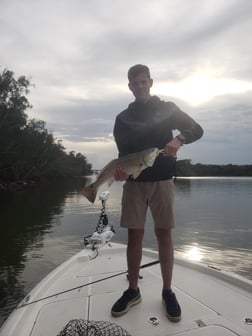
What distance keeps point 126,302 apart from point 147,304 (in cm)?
27

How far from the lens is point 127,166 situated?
151 inches

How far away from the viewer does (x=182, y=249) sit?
44.8 feet

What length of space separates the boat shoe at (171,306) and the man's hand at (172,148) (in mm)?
1547

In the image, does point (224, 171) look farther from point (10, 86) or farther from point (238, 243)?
point (238, 243)

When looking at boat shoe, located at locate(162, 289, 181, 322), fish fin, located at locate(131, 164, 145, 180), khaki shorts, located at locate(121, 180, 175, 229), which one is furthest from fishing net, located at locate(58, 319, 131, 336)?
fish fin, located at locate(131, 164, 145, 180)

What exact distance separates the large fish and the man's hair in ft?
3.25

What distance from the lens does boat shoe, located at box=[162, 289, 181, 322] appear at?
3477mm

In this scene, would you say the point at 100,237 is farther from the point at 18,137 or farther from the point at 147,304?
the point at 18,137

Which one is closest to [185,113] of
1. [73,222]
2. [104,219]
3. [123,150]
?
[123,150]

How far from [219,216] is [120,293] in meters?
20.4

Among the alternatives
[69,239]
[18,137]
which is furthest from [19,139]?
[69,239]

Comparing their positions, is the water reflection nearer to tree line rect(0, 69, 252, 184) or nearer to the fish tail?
the fish tail

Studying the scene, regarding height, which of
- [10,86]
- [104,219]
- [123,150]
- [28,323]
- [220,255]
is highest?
[10,86]

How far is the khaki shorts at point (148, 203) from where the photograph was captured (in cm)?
390
